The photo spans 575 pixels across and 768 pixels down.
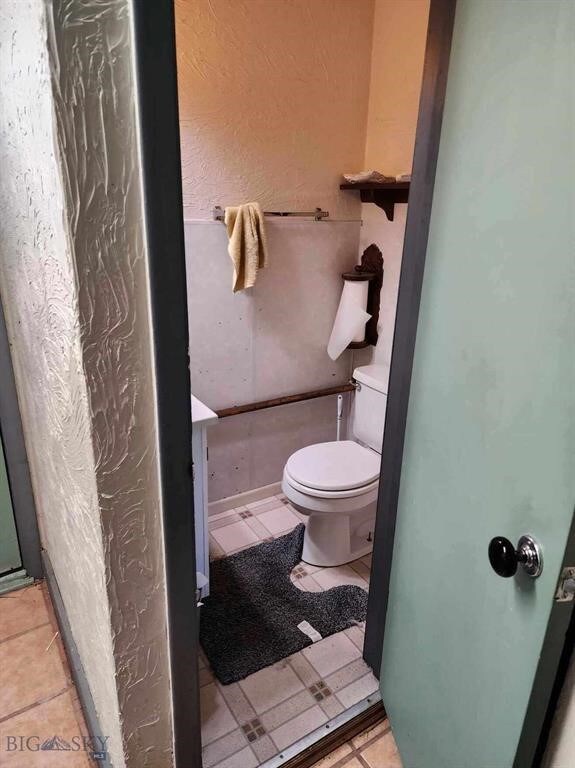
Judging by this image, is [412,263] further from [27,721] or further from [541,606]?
[27,721]

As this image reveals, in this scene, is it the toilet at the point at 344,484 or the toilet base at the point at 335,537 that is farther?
the toilet base at the point at 335,537

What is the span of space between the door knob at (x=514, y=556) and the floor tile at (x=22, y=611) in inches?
62.7

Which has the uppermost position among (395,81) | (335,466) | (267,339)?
(395,81)

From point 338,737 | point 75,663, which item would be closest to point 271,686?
point 338,737

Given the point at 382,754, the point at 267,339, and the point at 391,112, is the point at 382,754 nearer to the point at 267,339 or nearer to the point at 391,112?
the point at 267,339

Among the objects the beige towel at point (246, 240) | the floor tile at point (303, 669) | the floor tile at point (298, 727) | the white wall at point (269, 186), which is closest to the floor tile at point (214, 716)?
the floor tile at point (298, 727)

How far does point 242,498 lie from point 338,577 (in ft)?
2.19

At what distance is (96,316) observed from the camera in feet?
2.30

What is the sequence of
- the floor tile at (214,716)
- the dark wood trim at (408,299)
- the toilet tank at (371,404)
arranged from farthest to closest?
the toilet tank at (371,404)
the floor tile at (214,716)
the dark wood trim at (408,299)

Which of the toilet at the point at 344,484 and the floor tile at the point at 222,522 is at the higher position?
the toilet at the point at 344,484

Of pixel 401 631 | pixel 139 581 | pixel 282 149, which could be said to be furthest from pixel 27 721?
pixel 282 149

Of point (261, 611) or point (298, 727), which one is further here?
point (261, 611)

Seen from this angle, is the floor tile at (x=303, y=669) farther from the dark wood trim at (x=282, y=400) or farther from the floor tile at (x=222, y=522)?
the dark wood trim at (x=282, y=400)

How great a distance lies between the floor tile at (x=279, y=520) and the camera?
2.34 meters
